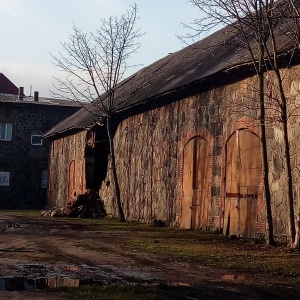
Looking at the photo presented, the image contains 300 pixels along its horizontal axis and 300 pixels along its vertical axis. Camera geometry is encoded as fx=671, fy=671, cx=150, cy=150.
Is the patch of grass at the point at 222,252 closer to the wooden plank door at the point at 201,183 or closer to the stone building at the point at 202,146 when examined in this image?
the stone building at the point at 202,146

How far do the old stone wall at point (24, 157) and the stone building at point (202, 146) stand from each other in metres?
13.3

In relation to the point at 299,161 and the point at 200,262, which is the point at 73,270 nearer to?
the point at 200,262

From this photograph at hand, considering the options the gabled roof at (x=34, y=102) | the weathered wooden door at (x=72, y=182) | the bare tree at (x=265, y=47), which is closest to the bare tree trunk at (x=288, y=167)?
the bare tree at (x=265, y=47)

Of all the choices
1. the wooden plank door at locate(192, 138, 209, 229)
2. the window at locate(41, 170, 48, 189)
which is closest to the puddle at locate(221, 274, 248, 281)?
the wooden plank door at locate(192, 138, 209, 229)

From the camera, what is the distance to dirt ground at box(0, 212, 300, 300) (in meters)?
7.57

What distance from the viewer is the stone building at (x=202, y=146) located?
47.5 feet

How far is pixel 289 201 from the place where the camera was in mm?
12820

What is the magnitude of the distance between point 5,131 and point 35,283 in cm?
3116

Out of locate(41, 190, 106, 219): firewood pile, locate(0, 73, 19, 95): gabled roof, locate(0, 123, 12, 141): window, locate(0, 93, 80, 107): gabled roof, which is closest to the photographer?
locate(41, 190, 106, 219): firewood pile

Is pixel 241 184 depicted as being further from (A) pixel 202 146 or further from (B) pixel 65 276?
(B) pixel 65 276

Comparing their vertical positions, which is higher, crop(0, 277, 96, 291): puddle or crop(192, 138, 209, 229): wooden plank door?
crop(192, 138, 209, 229): wooden plank door

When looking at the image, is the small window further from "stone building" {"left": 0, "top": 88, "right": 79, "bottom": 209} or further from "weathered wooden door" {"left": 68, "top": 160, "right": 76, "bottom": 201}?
"weathered wooden door" {"left": 68, "top": 160, "right": 76, "bottom": 201}

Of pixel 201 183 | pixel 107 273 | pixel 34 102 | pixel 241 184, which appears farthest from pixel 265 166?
pixel 34 102

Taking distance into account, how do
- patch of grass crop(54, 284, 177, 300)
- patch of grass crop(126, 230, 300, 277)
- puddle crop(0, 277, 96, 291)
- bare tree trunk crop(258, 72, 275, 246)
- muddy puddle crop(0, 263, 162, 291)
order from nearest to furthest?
patch of grass crop(54, 284, 177, 300)
puddle crop(0, 277, 96, 291)
muddy puddle crop(0, 263, 162, 291)
patch of grass crop(126, 230, 300, 277)
bare tree trunk crop(258, 72, 275, 246)
